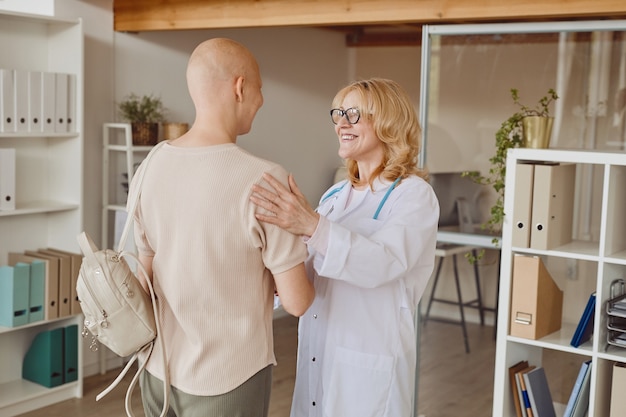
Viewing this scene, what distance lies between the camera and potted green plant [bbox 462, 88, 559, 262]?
3133 mm

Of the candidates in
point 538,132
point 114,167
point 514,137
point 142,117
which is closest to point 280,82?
point 142,117

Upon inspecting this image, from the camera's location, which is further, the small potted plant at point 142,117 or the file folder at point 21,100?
the small potted plant at point 142,117

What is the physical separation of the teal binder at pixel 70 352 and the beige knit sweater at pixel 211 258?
252cm

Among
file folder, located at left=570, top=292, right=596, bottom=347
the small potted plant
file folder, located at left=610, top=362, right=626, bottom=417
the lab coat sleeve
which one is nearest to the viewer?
the lab coat sleeve

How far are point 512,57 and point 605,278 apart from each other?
4.08 feet

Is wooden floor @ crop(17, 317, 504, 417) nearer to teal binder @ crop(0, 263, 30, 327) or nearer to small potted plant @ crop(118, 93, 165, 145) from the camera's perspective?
teal binder @ crop(0, 263, 30, 327)

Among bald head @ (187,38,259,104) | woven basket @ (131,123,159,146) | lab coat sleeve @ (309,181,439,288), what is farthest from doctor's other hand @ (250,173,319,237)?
woven basket @ (131,123,159,146)

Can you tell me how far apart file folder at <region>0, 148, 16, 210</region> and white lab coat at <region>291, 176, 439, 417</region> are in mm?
2245

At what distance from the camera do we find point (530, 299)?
3.05 m

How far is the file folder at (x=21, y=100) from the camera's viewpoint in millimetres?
3764

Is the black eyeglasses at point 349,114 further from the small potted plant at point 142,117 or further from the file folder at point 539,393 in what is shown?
the small potted plant at point 142,117

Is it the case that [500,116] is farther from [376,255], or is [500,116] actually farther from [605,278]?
[376,255]

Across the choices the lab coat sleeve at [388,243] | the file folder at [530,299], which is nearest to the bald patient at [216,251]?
the lab coat sleeve at [388,243]

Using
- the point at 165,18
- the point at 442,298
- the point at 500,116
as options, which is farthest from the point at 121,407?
the point at 500,116
